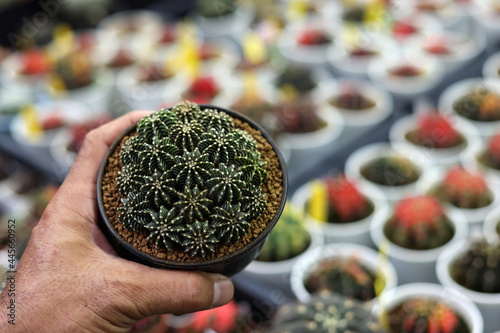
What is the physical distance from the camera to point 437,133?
8.35 feet

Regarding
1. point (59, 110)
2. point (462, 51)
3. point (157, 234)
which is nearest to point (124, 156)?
point (157, 234)

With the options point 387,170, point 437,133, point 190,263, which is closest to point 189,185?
point 190,263

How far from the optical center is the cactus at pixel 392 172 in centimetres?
239

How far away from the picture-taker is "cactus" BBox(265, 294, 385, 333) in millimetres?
1427

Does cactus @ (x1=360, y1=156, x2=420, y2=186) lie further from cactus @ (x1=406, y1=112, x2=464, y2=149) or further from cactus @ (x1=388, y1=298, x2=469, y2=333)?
cactus @ (x1=388, y1=298, x2=469, y2=333)

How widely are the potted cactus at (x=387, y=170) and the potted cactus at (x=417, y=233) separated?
0.17 meters

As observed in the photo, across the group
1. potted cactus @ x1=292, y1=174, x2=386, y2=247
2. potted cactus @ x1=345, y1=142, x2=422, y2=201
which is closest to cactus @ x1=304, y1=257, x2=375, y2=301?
potted cactus @ x1=292, y1=174, x2=386, y2=247

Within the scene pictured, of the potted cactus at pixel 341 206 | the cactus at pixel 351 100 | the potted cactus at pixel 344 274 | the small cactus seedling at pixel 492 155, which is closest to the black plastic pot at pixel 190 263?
the potted cactus at pixel 344 274

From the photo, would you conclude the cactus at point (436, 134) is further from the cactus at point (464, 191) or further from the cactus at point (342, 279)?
the cactus at point (342, 279)

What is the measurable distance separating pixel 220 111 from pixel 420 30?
2.71m

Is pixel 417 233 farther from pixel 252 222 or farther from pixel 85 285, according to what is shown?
pixel 85 285

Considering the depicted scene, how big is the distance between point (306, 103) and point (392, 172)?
679 mm

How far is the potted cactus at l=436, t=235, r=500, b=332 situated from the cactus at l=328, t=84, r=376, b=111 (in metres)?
1.13

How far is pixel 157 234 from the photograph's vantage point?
1.05m
